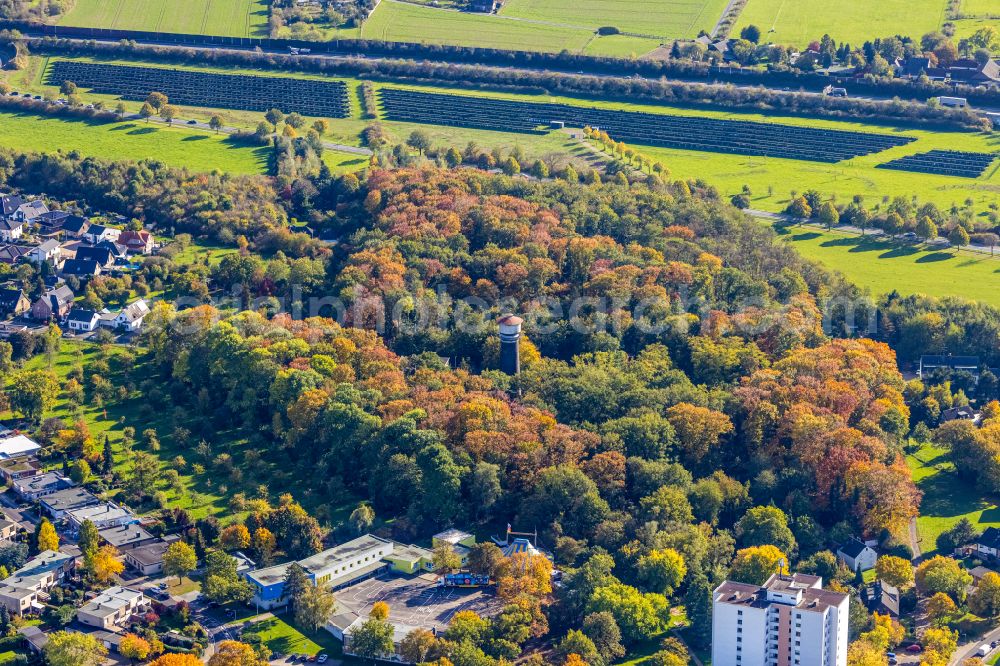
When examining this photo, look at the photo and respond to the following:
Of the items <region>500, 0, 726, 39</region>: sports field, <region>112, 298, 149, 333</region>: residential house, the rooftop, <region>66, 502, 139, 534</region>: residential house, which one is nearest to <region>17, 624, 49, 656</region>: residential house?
the rooftop

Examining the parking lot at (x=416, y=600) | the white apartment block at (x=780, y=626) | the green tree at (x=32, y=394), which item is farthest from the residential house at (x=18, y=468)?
the white apartment block at (x=780, y=626)

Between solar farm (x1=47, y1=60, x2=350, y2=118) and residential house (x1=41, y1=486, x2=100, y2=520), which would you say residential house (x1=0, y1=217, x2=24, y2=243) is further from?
residential house (x1=41, y1=486, x2=100, y2=520)

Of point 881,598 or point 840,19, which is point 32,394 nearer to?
point 881,598

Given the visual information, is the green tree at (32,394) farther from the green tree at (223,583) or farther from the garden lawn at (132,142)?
the garden lawn at (132,142)

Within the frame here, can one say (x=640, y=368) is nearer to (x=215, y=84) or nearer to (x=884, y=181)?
(x=884, y=181)

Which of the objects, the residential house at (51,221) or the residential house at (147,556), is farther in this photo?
the residential house at (51,221)

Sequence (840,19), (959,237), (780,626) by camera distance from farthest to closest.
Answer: (840,19) → (959,237) → (780,626)

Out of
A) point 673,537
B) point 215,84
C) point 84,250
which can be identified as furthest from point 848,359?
point 215,84

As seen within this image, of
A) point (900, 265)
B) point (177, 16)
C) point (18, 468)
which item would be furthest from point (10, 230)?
point (900, 265)
